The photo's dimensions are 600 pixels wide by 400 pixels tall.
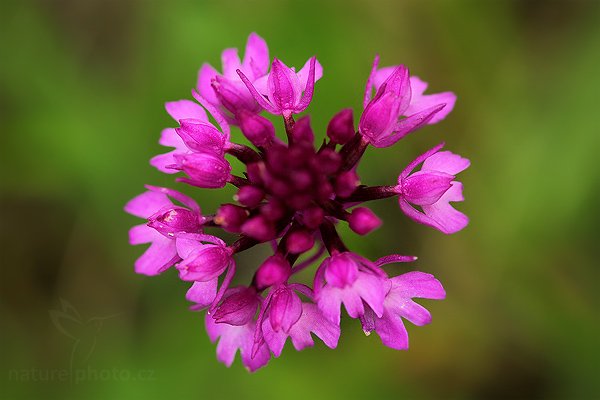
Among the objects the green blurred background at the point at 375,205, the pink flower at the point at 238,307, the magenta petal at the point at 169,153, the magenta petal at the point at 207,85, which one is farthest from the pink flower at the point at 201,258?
the green blurred background at the point at 375,205

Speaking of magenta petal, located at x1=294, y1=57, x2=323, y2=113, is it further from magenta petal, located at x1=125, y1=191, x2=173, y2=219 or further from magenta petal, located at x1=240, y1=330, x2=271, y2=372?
magenta petal, located at x1=240, y1=330, x2=271, y2=372

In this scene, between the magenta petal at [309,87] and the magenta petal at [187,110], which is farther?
the magenta petal at [187,110]

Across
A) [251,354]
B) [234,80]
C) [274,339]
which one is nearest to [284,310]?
[274,339]

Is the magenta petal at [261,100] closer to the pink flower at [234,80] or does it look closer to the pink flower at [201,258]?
the pink flower at [234,80]

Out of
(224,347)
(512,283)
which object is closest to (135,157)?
(224,347)

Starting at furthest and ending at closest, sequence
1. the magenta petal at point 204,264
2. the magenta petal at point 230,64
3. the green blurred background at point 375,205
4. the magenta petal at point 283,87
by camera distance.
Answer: the green blurred background at point 375,205 → the magenta petal at point 230,64 → the magenta petal at point 283,87 → the magenta petal at point 204,264

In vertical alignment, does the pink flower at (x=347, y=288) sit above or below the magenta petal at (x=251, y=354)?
above

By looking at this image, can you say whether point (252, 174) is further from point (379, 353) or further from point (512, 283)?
point (512, 283)

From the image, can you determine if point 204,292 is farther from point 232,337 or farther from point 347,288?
point 347,288
